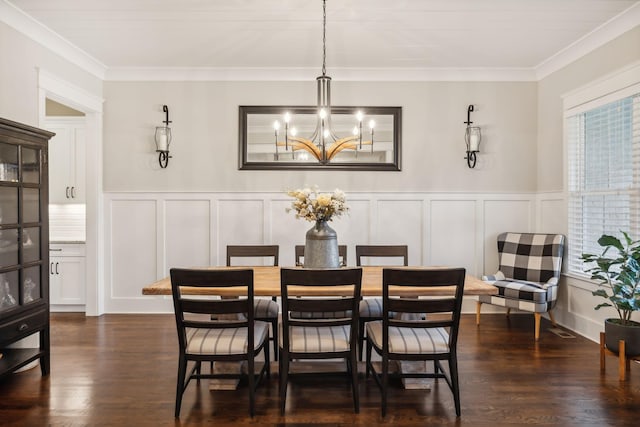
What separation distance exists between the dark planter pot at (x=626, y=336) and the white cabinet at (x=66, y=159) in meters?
5.32

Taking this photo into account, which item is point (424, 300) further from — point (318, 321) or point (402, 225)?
point (402, 225)

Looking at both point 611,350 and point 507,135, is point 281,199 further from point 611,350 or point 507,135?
point 611,350

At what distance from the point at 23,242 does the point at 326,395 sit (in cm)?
226

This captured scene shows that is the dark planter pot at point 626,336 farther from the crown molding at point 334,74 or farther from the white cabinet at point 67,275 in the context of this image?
the white cabinet at point 67,275

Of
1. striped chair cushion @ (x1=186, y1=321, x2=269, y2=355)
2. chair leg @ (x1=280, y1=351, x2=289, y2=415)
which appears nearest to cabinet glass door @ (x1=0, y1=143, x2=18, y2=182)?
striped chair cushion @ (x1=186, y1=321, x2=269, y2=355)

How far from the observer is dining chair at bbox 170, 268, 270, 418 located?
2.20 metres

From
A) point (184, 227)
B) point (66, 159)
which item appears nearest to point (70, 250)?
point (66, 159)

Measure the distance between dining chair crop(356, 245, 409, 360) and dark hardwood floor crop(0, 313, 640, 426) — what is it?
0.40 metres

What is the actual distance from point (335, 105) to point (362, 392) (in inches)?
119

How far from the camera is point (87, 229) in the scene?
4.44 metres

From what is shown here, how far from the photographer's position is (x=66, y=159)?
4.73 meters

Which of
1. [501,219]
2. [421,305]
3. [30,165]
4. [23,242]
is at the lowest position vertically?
[421,305]

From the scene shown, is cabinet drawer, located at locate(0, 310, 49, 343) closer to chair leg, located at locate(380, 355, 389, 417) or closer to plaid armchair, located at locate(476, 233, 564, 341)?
chair leg, located at locate(380, 355, 389, 417)

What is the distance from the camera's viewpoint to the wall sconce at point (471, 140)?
4445 millimetres
